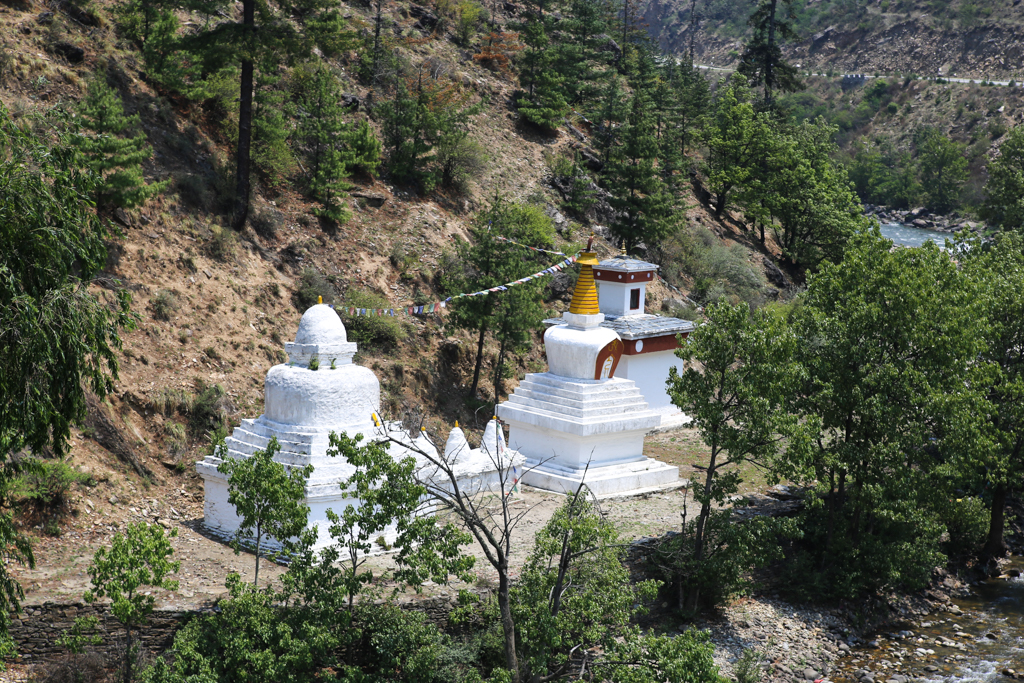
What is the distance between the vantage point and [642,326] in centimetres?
2898

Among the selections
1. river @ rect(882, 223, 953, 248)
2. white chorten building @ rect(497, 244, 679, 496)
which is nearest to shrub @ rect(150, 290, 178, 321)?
white chorten building @ rect(497, 244, 679, 496)

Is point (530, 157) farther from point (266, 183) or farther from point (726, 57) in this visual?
point (726, 57)

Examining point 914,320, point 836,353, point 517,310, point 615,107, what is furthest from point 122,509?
point 615,107

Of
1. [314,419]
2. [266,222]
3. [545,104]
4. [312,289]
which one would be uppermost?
[545,104]

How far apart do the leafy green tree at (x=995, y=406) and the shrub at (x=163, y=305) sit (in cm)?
1800

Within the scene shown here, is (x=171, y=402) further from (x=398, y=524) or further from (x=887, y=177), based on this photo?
(x=887, y=177)

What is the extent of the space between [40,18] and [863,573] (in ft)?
85.8

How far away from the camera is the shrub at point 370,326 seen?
28.7 metres

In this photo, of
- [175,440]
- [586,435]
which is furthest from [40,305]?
[586,435]

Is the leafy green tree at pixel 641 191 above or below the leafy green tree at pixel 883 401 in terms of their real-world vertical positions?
above

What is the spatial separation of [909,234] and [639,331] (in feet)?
158

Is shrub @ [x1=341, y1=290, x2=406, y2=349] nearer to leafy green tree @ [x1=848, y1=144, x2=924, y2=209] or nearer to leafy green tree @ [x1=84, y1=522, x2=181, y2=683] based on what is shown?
leafy green tree @ [x1=84, y1=522, x2=181, y2=683]

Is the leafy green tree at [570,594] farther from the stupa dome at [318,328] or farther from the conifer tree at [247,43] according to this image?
the conifer tree at [247,43]

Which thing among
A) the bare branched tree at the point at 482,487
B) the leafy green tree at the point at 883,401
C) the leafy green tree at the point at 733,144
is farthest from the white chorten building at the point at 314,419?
the leafy green tree at the point at 733,144
